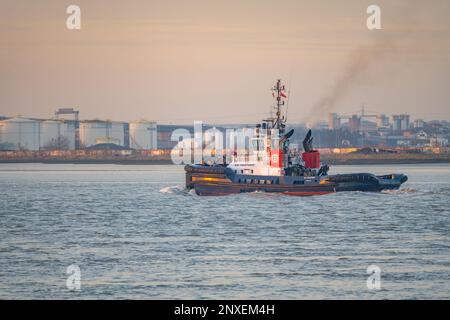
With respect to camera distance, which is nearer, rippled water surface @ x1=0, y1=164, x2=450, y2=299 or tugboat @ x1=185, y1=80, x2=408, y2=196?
rippled water surface @ x1=0, y1=164, x2=450, y2=299

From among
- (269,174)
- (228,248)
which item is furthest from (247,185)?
(228,248)

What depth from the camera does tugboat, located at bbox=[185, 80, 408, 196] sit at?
245 feet

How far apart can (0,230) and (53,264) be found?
49.6ft

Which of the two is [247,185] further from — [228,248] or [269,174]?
[228,248]

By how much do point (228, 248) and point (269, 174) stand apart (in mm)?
32264

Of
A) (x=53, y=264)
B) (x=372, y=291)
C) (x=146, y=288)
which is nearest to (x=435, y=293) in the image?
(x=372, y=291)

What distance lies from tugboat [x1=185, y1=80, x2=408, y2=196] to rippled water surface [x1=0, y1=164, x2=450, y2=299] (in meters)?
1.20

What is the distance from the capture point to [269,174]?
76250 mm

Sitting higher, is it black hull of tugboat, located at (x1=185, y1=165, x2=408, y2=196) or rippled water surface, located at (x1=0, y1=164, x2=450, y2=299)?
black hull of tugboat, located at (x1=185, y1=165, x2=408, y2=196)

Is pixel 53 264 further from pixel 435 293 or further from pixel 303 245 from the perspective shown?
pixel 435 293

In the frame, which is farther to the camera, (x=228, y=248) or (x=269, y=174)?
(x=269, y=174)

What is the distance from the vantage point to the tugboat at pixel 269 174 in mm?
74812

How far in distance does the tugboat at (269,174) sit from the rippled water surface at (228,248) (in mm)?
1199
